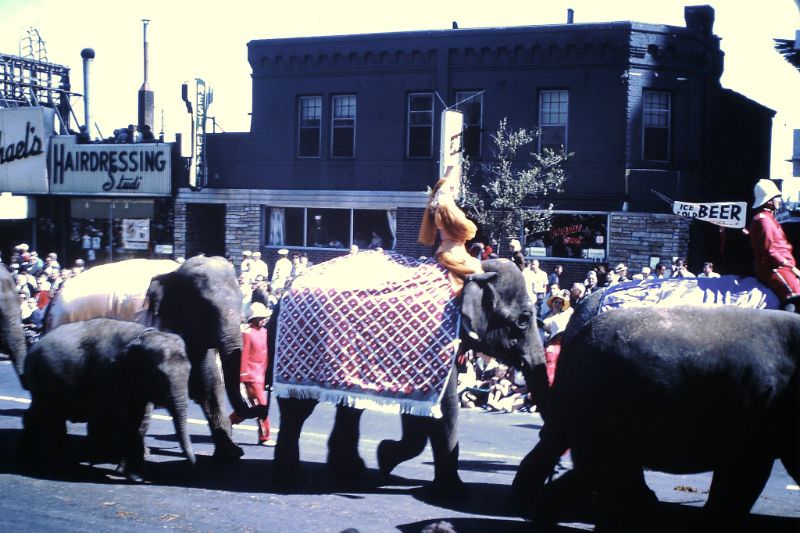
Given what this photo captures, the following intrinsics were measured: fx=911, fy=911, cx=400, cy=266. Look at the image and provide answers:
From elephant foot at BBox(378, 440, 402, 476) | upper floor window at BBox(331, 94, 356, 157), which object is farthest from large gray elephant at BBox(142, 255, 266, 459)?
upper floor window at BBox(331, 94, 356, 157)

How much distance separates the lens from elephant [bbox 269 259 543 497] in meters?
7.27

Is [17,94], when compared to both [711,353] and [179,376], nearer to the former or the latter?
[179,376]

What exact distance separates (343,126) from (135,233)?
24.9ft

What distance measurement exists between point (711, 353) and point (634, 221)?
54.6ft

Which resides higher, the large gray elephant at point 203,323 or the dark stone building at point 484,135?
the dark stone building at point 484,135

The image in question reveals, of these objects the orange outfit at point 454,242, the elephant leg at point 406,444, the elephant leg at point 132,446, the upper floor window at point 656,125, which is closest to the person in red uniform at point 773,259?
the orange outfit at point 454,242

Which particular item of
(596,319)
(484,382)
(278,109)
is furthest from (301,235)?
(596,319)

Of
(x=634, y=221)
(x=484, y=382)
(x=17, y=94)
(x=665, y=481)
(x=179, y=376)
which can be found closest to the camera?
(x=179, y=376)

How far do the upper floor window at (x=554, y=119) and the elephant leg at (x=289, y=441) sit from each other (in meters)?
15.4

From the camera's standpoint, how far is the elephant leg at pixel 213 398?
848cm

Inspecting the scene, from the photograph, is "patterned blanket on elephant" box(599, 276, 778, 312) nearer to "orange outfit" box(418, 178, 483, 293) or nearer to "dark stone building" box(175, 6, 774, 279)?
"orange outfit" box(418, 178, 483, 293)

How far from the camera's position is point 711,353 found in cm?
511

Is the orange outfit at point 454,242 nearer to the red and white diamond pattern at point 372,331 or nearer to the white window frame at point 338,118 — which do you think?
the red and white diamond pattern at point 372,331

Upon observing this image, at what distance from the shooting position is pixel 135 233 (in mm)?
27469
